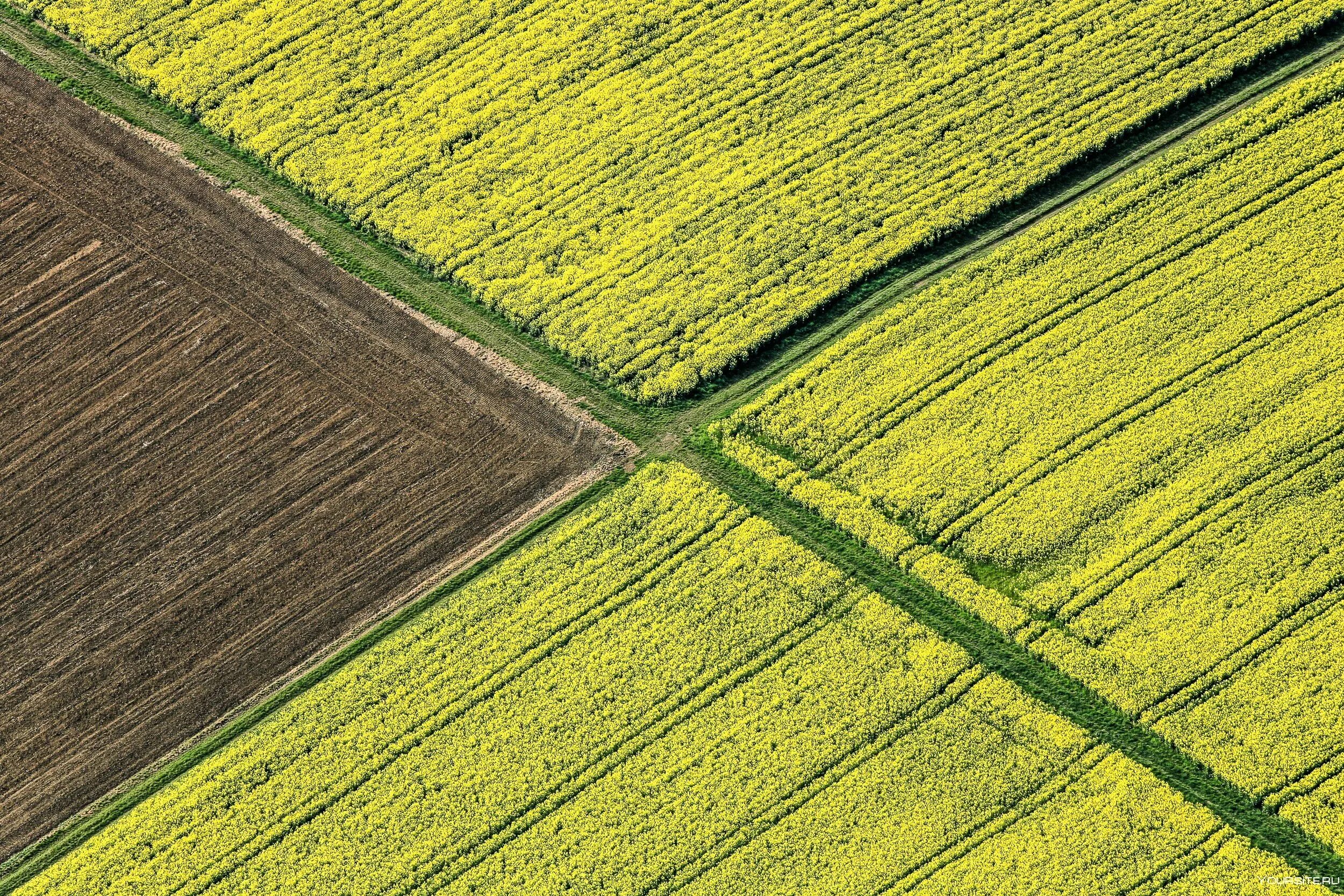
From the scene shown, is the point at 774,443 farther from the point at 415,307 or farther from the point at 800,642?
the point at 415,307

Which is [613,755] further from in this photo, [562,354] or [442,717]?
[562,354]

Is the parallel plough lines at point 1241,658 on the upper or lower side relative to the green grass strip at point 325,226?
lower

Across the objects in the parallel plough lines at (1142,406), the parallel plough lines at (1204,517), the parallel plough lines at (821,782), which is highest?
the parallel plough lines at (1142,406)

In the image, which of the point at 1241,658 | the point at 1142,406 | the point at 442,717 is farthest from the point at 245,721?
the point at 1241,658

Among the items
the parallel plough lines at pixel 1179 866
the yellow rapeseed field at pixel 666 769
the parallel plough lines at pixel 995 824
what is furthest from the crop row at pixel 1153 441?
the yellow rapeseed field at pixel 666 769

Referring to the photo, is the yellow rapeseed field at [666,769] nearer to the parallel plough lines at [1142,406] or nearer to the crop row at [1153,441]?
the crop row at [1153,441]

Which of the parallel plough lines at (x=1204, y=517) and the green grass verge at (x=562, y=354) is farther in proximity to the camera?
the green grass verge at (x=562, y=354)
